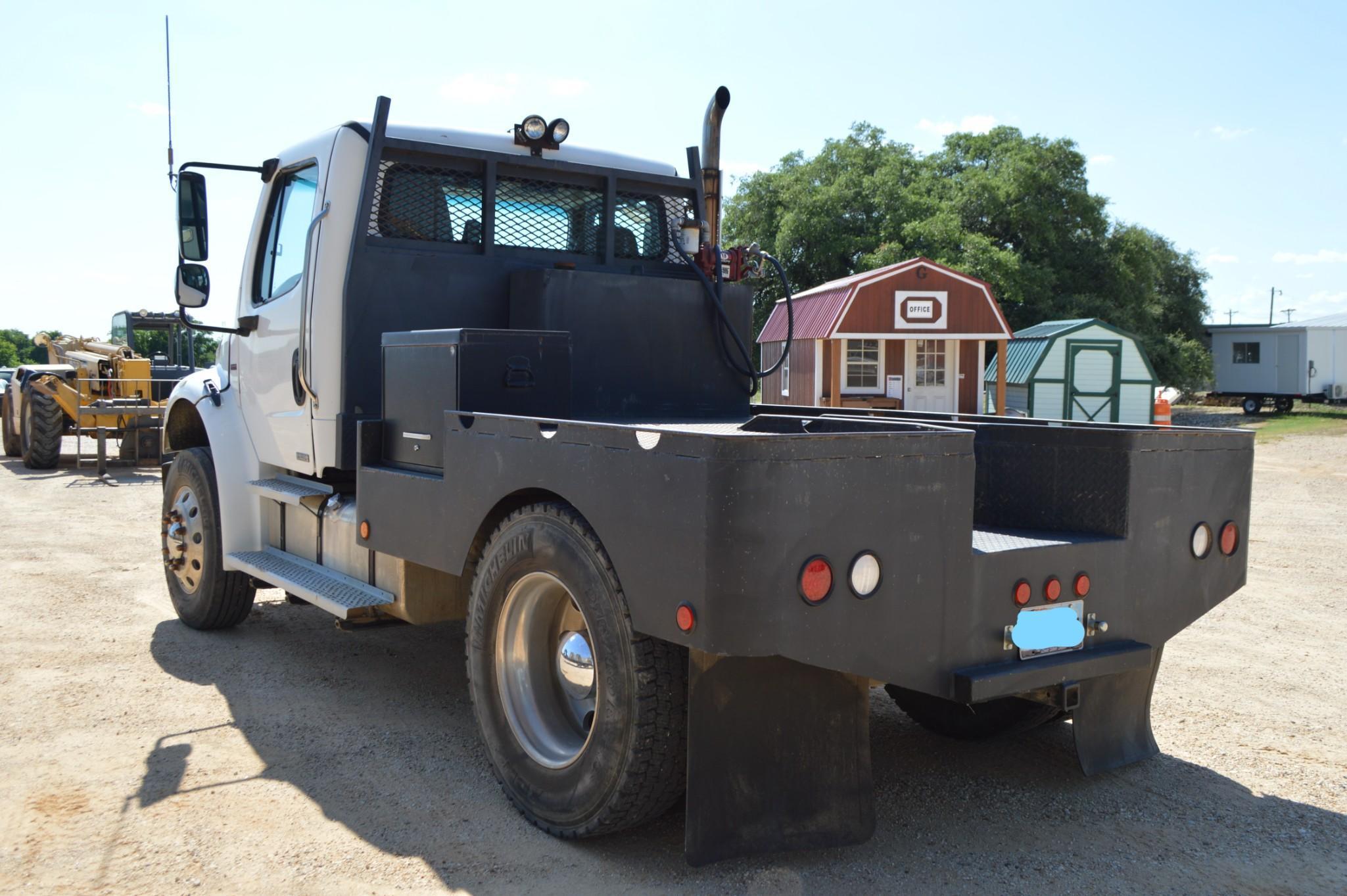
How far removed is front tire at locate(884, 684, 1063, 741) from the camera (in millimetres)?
4574

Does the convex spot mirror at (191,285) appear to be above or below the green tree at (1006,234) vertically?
below

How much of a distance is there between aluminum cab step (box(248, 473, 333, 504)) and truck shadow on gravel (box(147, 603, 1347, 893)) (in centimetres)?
95

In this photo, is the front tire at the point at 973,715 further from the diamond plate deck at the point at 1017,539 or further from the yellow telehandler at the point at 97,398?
the yellow telehandler at the point at 97,398

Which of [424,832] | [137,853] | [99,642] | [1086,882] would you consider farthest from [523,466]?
[99,642]

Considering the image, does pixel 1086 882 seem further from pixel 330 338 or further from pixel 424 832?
pixel 330 338

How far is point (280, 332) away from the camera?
578 cm

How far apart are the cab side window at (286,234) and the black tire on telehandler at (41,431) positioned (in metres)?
12.5

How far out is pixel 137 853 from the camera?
3.61m

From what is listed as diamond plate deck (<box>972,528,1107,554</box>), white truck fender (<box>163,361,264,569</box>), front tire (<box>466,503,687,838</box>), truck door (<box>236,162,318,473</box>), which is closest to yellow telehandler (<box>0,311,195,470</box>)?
white truck fender (<box>163,361,264,569</box>)

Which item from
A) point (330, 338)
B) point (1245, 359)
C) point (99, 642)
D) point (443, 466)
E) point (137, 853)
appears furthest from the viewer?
point (1245, 359)

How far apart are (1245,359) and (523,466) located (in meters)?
45.6

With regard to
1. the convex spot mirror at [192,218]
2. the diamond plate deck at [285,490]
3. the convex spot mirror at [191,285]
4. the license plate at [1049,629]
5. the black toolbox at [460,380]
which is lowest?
the license plate at [1049,629]

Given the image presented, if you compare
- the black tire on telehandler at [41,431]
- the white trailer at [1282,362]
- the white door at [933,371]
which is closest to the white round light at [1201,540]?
the black tire on telehandler at [41,431]

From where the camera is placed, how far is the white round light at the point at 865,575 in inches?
123
